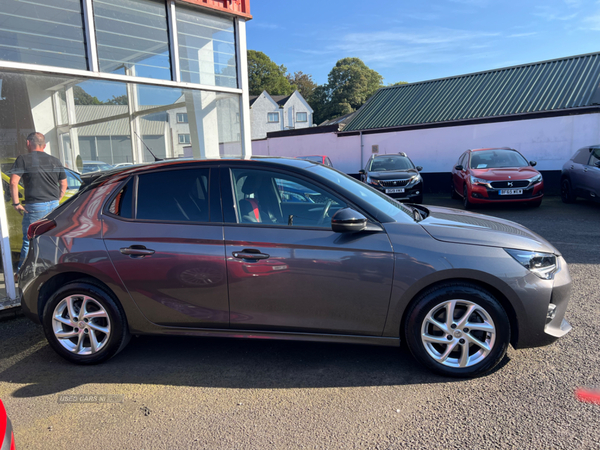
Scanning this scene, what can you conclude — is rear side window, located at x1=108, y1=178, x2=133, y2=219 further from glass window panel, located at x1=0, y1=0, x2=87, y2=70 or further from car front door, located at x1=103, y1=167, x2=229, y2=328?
glass window panel, located at x1=0, y1=0, x2=87, y2=70

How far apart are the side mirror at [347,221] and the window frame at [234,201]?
10cm

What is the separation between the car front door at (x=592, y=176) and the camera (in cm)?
1023

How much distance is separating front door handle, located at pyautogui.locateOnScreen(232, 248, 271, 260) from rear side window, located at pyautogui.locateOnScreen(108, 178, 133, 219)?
39.7 inches

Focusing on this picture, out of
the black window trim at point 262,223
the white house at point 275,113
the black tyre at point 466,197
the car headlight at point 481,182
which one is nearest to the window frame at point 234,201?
the black window trim at point 262,223

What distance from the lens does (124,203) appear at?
141 inches

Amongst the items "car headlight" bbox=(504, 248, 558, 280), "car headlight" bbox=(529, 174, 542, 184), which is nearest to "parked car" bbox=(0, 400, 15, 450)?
"car headlight" bbox=(504, 248, 558, 280)

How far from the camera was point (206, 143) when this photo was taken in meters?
8.24

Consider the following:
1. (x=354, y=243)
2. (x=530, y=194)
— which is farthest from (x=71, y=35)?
(x=530, y=194)

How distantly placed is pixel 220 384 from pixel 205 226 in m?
1.19

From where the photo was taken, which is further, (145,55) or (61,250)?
(145,55)

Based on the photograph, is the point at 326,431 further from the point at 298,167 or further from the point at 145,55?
the point at 145,55

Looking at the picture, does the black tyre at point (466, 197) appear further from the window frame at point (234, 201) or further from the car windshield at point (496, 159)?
the window frame at point (234, 201)

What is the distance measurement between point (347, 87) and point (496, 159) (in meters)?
57.7

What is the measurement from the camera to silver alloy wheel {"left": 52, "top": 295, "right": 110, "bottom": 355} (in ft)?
11.7
